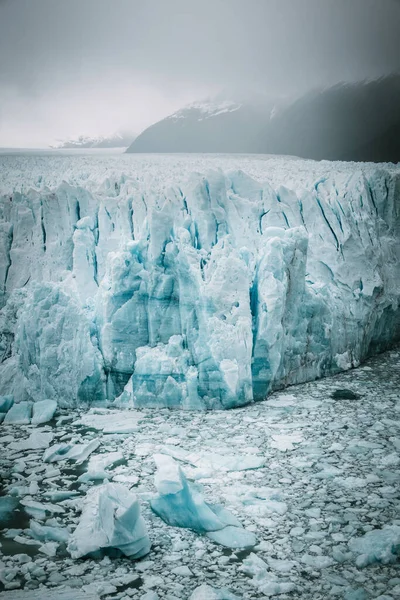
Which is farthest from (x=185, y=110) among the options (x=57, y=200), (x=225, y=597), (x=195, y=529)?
(x=225, y=597)

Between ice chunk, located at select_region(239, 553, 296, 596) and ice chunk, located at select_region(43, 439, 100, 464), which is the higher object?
ice chunk, located at select_region(43, 439, 100, 464)

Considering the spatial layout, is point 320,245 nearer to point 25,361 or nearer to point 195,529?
point 25,361

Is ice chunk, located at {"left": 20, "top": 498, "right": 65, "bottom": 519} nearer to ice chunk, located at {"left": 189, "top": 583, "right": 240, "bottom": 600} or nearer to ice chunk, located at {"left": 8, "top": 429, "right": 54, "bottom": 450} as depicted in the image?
ice chunk, located at {"left": 8, "top": 429, "right": 54, "bottom": 450}

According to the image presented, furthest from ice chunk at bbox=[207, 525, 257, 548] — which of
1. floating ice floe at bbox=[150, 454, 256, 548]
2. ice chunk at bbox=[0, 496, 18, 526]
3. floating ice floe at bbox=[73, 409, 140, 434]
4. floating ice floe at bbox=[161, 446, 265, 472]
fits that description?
floating ice floe at bbox=[73, 409, 140, 434]

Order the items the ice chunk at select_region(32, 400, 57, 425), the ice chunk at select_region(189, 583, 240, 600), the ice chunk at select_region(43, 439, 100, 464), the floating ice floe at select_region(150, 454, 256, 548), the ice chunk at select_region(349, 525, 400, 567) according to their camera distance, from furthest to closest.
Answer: the ice chunk at select_region(32, 400, 57, 425) → the ice chunk at select_region(43, 439, 100, 464) → the floating ice floe at select_region(150, 454, 256, 548) → the ice chunk at select_region(349, 525, 400, 567) → the ice chunk at select_region(189, 583, 240, 600)

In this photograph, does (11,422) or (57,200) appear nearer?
(11,422)

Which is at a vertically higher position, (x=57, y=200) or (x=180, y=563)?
(x=57, y=200)

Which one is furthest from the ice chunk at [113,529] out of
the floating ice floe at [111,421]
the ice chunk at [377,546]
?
the floating ice floe at [111,421]
